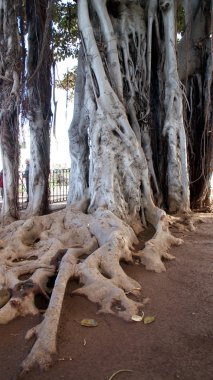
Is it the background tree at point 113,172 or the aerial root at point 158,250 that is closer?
the background tree at point 113,172

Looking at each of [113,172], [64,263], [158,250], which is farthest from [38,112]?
[64,263]

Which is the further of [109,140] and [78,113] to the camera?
[78,113]

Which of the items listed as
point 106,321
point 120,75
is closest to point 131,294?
point 106,321

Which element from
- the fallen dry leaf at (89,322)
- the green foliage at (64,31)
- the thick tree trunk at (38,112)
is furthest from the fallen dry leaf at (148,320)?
the green foliage at (64,31)

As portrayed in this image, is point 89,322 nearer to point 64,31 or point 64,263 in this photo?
point 64,263

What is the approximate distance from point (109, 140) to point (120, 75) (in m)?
0.97

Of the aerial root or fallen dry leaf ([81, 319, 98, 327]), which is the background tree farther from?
fallen dry leaf ([81, 319, 98, 327])

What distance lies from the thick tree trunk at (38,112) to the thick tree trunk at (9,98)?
1.04 feet

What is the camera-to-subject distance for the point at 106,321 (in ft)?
6.47

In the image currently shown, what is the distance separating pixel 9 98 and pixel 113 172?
2.14m

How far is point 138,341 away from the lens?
70.3 inches

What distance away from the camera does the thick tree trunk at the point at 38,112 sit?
5137mm

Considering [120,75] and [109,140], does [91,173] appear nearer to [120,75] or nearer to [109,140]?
[109,140]

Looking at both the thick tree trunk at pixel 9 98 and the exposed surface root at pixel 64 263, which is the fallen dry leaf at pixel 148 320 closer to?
the exposed surface root at pixel 64 263
